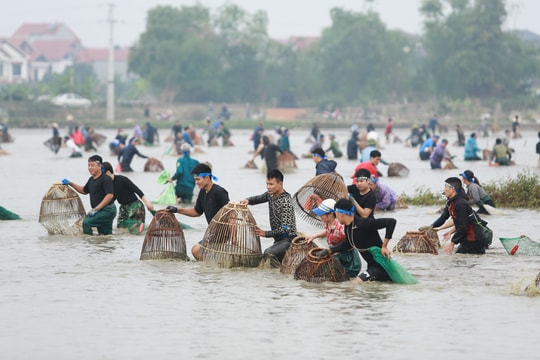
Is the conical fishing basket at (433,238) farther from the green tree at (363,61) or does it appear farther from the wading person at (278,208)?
the green tree at (363,61)

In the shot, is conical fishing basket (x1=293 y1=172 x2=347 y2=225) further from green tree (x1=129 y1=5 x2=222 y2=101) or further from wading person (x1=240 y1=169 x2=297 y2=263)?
green tree (x1=129 y1=5 x2=222 y2=101)

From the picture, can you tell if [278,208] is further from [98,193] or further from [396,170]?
[396,170]

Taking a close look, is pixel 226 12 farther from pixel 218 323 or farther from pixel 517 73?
pixel 218 323

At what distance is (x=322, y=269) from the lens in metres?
13.1

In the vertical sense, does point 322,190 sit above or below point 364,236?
above

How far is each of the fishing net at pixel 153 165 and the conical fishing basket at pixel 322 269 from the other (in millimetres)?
21648

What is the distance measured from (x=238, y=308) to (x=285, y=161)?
74.7 ft

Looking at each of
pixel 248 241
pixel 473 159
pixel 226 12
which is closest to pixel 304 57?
pixel 226 12

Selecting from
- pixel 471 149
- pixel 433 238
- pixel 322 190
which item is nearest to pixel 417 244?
pixel 433 238

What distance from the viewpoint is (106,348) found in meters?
10.0

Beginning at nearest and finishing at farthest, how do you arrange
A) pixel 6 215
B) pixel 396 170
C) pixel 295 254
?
1. pixel 295 254
2. pixel 6 215
3. pixel 396 170

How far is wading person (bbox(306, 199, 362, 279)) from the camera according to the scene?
13.0 m

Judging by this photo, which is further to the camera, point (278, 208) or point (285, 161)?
point (285, 161)

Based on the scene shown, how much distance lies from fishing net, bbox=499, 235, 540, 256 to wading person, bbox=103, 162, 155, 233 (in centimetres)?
483
